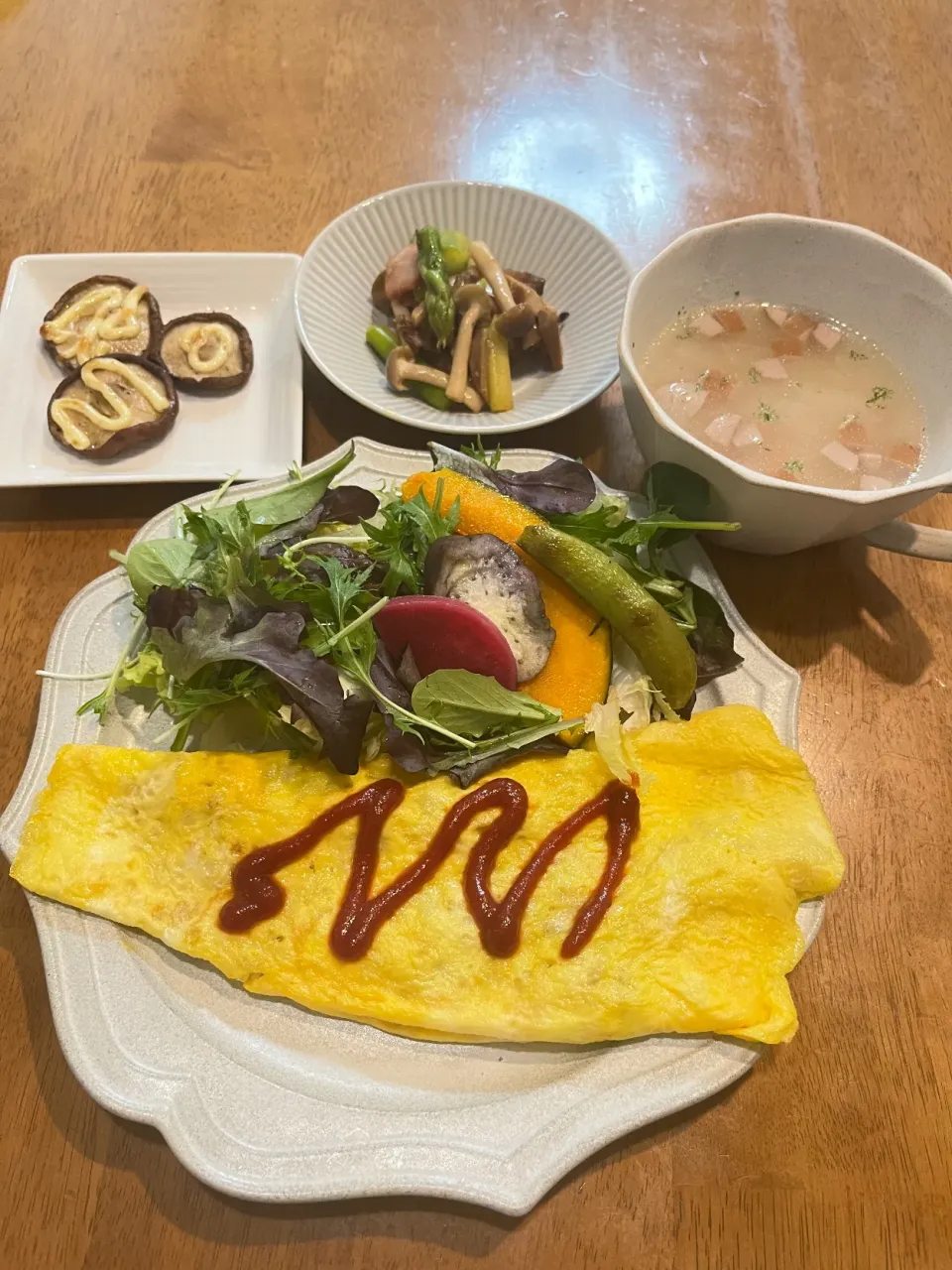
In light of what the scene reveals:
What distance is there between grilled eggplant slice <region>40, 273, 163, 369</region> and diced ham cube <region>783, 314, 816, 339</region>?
2073 mm

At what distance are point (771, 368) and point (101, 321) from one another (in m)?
2.19

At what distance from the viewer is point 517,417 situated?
2646mm

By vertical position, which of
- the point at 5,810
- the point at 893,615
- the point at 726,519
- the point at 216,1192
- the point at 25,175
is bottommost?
the point at 216,1192

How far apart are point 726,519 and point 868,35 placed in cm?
327

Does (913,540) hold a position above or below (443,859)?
above

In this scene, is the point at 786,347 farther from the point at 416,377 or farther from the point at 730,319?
the point at 416,377

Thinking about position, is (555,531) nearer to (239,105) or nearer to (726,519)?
(726,519)

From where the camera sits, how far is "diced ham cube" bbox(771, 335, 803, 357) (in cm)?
253

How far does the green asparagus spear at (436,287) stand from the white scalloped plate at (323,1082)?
1.88m

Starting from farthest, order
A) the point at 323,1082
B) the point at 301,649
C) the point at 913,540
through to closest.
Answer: the point at 913,540 → the point at 301,649 → the point at 323,1082

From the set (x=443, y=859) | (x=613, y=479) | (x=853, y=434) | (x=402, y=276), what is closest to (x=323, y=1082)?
(x=443, y=859)

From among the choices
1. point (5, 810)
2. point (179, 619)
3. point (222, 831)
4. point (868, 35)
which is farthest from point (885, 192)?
point (5, 810)

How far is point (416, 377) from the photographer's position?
2.72 meters

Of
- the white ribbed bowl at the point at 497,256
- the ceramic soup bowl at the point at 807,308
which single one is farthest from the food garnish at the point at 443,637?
the white ribbed bowl at the point at 497,256
